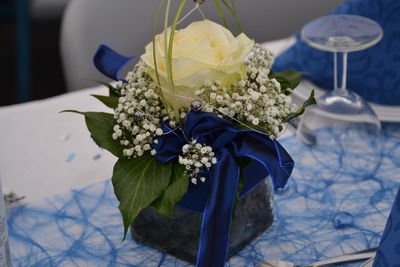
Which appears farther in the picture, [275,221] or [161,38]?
[275,221]

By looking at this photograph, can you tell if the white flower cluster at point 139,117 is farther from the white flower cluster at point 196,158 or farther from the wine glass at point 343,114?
the wine glass at point 343,114

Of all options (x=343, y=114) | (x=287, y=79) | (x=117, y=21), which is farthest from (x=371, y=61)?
(x=117, y=21)

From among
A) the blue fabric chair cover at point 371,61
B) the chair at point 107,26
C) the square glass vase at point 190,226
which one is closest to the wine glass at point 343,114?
the blue fabric chair cover at point 371,61

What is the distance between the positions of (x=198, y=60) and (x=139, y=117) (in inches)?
3.5

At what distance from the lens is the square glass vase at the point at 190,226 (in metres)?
0.69

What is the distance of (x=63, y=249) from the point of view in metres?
0.77

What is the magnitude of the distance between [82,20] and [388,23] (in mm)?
827

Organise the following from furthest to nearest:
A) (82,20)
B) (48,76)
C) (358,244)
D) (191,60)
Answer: (48,76) < (82,20) < (358,244) < (191,60)

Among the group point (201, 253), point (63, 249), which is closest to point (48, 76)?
point (63, 249)

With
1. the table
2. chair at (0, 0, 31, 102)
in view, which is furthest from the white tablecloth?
chair at (0, 0, 31, 102)

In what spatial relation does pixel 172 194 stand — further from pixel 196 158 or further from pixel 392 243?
pixel 392 243

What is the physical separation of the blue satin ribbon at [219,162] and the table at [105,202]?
10 centimetres

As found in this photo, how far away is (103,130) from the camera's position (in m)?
0.68

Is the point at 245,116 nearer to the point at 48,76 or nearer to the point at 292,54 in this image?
the point at 292,54
